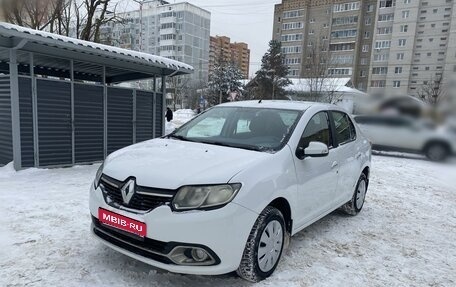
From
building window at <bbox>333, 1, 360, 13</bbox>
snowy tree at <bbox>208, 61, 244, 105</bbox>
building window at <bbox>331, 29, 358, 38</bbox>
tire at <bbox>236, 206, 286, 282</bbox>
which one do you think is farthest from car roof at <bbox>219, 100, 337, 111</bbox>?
building window at <bbox>333, 1, 360, 13</bbox>

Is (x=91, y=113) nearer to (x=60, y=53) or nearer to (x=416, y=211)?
(x=60, y=53)

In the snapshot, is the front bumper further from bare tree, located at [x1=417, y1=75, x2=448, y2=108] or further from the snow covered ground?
bare tree, located at [x1=417, y1=75, x2=448, y2=108]

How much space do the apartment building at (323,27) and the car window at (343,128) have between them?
54034 millimetres

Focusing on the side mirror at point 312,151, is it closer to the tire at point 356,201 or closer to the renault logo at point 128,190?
the renault logo at point 128,190

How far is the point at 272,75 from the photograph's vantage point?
138 ft

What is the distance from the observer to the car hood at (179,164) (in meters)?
2.47

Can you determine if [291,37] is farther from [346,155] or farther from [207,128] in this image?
[207,128]

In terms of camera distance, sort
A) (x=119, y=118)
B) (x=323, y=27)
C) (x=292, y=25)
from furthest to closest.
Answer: (x=292, y=25) → (x=323, y=27) → (x=119, y=118)

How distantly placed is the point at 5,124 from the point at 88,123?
158cm

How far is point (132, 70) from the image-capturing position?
27.3 ft

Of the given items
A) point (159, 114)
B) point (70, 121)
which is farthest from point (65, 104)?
point (159, 114)

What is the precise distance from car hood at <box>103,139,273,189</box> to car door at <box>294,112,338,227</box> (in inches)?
22.9

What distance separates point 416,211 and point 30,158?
7295 millimetres

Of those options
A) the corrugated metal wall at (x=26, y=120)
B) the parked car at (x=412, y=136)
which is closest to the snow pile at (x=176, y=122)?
the corrugated metal wall at (x=26, y=120)
